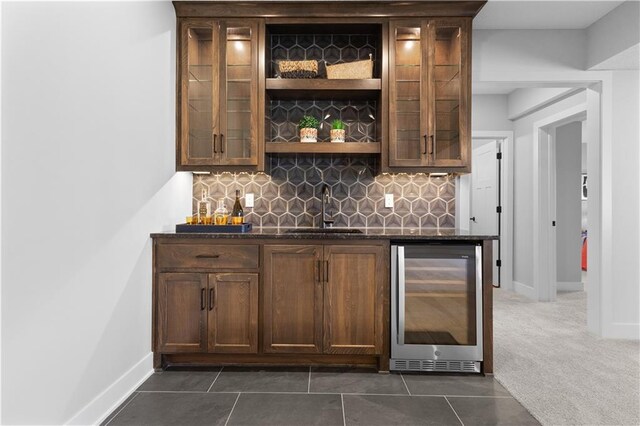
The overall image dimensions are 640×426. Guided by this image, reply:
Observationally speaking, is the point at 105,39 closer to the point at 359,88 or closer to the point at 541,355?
the point at 359,88

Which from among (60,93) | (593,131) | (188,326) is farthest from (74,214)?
(593,131)

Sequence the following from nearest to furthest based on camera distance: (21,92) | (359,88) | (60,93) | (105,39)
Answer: (21,92), (60,93), (105,39), (359,88)

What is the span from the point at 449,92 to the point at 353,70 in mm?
726

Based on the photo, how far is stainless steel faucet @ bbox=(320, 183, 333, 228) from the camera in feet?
10.1

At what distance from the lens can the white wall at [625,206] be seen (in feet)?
10.8

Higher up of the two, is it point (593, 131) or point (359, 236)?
point (593, 131)

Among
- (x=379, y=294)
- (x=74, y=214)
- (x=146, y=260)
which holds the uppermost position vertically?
(x=74, y=214)

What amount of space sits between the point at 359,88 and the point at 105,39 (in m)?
1.63

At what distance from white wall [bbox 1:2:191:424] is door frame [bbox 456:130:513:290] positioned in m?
4.28

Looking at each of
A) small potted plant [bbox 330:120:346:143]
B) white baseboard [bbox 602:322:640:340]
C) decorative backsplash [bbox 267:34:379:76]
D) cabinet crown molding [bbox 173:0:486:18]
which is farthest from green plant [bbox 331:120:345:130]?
white baseboard [bbox 602:322:640:340]

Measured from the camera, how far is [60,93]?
1.67 meters

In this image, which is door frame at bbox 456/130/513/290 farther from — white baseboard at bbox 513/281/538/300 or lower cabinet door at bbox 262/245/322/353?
lower cabinet door at bbox 262/245/322/353

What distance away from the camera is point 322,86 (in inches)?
111

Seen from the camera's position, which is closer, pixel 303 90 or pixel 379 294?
pixel 379 294
